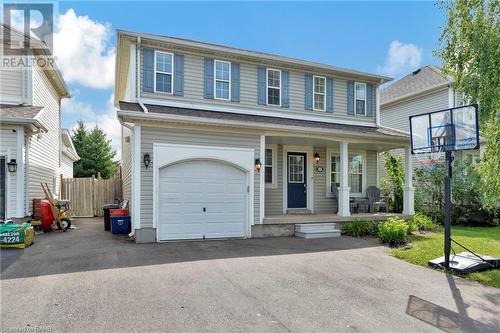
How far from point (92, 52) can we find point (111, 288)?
12400 millimetres

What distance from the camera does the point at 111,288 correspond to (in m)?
5.04

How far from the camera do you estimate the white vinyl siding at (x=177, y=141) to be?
870cm

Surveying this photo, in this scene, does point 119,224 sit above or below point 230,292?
above

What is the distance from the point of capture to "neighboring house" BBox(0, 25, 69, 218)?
9.77 m

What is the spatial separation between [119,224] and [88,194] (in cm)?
653

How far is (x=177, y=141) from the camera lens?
9.11 m

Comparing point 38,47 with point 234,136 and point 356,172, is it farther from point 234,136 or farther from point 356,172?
point 356,172

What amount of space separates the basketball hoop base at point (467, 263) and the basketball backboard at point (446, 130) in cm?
228

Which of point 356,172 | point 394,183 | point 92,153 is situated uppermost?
point 92,153

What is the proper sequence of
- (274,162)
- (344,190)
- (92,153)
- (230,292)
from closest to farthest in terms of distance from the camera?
(230,292), (344,190), (274,162), (92,153)

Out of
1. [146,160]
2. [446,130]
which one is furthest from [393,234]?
[146,160]

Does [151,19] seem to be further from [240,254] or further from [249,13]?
[240,254]

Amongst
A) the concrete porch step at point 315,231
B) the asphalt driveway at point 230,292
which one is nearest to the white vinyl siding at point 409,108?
the concrete porch step at point 315,231

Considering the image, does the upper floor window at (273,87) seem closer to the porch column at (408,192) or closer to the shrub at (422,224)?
the porch column at (408,192)
